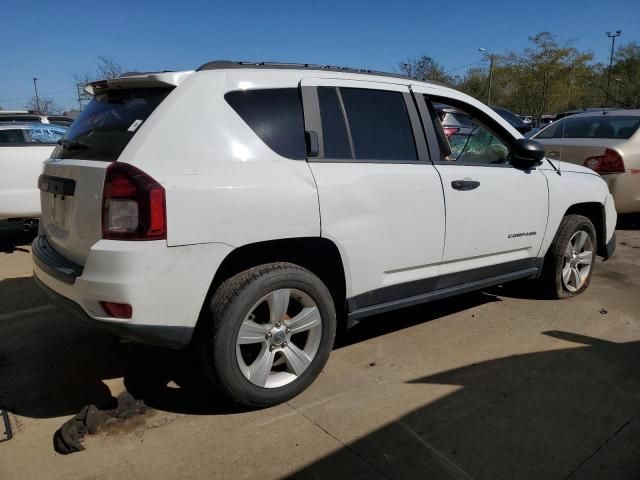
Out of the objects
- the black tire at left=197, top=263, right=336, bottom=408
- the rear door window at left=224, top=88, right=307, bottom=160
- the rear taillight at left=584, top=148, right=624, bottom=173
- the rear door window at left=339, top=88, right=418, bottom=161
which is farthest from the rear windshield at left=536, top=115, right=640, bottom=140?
the black tire at left=197, top=263, right=336, bottom=408

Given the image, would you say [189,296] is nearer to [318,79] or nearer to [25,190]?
[318,79]

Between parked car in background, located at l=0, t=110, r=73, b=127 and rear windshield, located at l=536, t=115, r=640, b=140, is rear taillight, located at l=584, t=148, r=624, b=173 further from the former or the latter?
parked car in background, located at l=0, t=110, r=73, b=127

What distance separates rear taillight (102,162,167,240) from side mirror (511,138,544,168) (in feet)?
8.80

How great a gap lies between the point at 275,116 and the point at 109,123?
89 cm

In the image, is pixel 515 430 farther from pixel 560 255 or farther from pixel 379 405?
pixel 560 255

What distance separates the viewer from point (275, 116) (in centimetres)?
290

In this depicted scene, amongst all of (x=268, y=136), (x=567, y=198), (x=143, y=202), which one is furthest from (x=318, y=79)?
(x=567, y=198)

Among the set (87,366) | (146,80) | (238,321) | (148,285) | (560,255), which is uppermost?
(146,80)

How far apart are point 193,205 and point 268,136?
61 centimetres

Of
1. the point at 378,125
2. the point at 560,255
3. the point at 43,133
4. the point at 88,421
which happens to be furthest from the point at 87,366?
the point at 43,133

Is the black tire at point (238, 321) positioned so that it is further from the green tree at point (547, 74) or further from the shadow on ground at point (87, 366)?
the green tree at point (547, 74)

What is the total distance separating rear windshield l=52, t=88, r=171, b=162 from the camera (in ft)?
8.77

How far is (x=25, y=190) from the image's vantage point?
6250mm

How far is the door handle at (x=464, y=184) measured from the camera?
3506 mm
